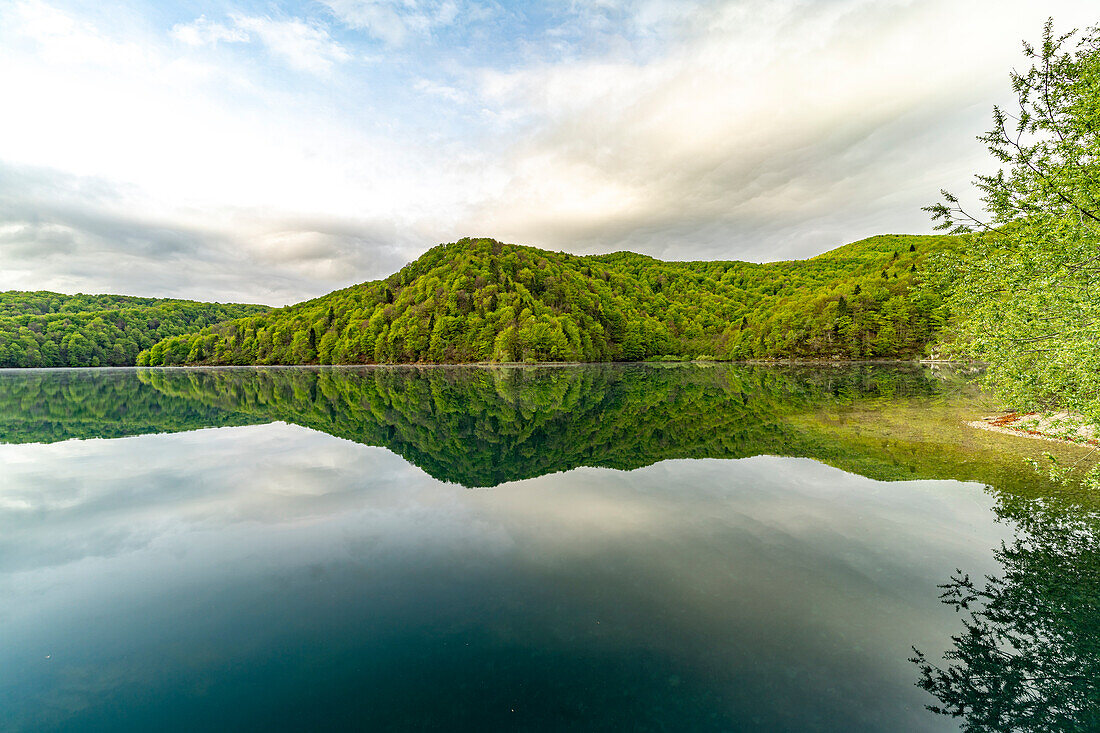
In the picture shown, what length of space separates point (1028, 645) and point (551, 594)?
7735 mm

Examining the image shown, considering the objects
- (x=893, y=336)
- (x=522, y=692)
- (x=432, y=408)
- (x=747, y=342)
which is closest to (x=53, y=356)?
(x=432, y=408)

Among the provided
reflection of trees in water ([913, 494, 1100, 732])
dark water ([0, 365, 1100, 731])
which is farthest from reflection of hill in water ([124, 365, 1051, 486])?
reflection of trees in water ([913, 494, 1100, 732])

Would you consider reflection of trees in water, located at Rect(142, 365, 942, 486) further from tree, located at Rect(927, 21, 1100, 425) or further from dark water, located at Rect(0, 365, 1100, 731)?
tree, located at Rect(927, 21, 1100, 425)

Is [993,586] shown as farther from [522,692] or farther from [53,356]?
[53,356]

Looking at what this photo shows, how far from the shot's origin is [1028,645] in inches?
277

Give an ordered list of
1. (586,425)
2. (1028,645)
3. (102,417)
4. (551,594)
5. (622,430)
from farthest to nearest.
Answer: (102,417), (586,425), (622,430), (551,594), (1028,645)

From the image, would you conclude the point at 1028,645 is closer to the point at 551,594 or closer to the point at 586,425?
the point at 551,594

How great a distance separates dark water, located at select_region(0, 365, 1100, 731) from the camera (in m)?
5.89

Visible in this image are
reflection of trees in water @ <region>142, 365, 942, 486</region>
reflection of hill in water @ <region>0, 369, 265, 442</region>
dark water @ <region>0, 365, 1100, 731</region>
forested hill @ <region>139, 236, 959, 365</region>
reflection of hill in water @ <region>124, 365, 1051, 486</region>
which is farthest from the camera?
forested hill @ <region>139, 236, 959, 365</region>

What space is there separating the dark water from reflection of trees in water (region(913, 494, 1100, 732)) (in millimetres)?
44

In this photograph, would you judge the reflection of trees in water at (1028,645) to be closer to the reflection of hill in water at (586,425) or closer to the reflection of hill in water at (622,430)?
the reflection of hill in water at (622,430)

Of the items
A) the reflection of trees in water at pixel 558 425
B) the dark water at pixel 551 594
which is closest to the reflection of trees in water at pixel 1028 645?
the dark water at pixel 551 594

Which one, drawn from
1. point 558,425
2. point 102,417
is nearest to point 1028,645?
point 558,425

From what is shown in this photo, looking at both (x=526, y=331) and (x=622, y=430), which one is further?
(x=526, y=331)
